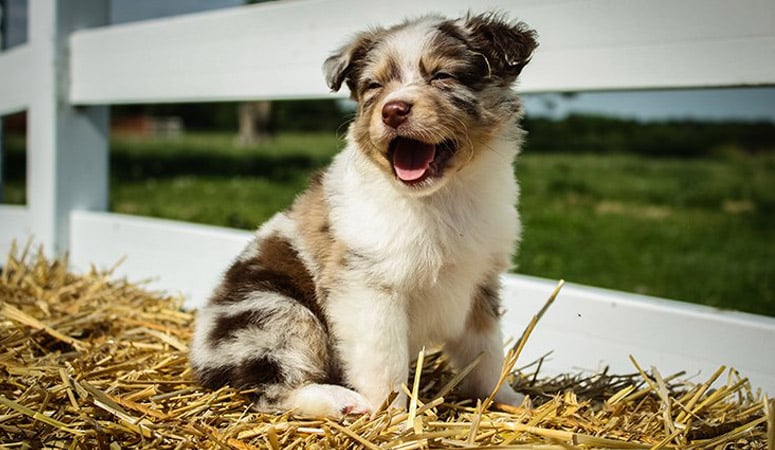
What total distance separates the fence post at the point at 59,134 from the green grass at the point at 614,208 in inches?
69.2

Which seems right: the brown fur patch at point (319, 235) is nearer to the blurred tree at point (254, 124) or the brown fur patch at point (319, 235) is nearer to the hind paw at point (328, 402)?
the hind paw at point (328, 402)

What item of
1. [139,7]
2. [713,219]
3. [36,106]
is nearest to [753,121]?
[713,219]

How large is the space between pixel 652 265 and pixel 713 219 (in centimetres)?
255

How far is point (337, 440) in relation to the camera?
9.52ft

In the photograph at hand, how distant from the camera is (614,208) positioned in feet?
40.4

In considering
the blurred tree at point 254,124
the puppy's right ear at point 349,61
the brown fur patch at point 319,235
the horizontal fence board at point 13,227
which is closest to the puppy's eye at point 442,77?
the puppy's right ear at point 349,61

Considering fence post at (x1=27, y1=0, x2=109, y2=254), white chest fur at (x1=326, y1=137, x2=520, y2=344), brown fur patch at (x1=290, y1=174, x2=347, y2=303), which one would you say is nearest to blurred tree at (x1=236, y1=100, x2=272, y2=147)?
fence post at (x1=27, y1=0, x2=109, y2=254)

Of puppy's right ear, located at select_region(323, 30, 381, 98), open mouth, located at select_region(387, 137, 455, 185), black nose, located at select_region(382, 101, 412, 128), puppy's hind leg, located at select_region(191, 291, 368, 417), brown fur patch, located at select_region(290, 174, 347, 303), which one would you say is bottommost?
puppy's hind leg, located at select_region(191, 291, 368, 417)

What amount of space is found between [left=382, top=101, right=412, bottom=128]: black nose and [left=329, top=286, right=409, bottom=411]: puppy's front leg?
2.29 ft

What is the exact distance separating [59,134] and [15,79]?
969 millimetres

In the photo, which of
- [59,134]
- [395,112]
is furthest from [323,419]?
[59,134]

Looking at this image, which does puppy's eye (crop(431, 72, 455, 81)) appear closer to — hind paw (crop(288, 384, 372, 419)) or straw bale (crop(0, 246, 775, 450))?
straw bale (crop(0, 246, 775, 450))

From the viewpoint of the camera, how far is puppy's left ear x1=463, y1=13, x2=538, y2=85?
3.28 meters

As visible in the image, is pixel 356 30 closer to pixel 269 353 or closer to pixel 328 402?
pixel 269 353
